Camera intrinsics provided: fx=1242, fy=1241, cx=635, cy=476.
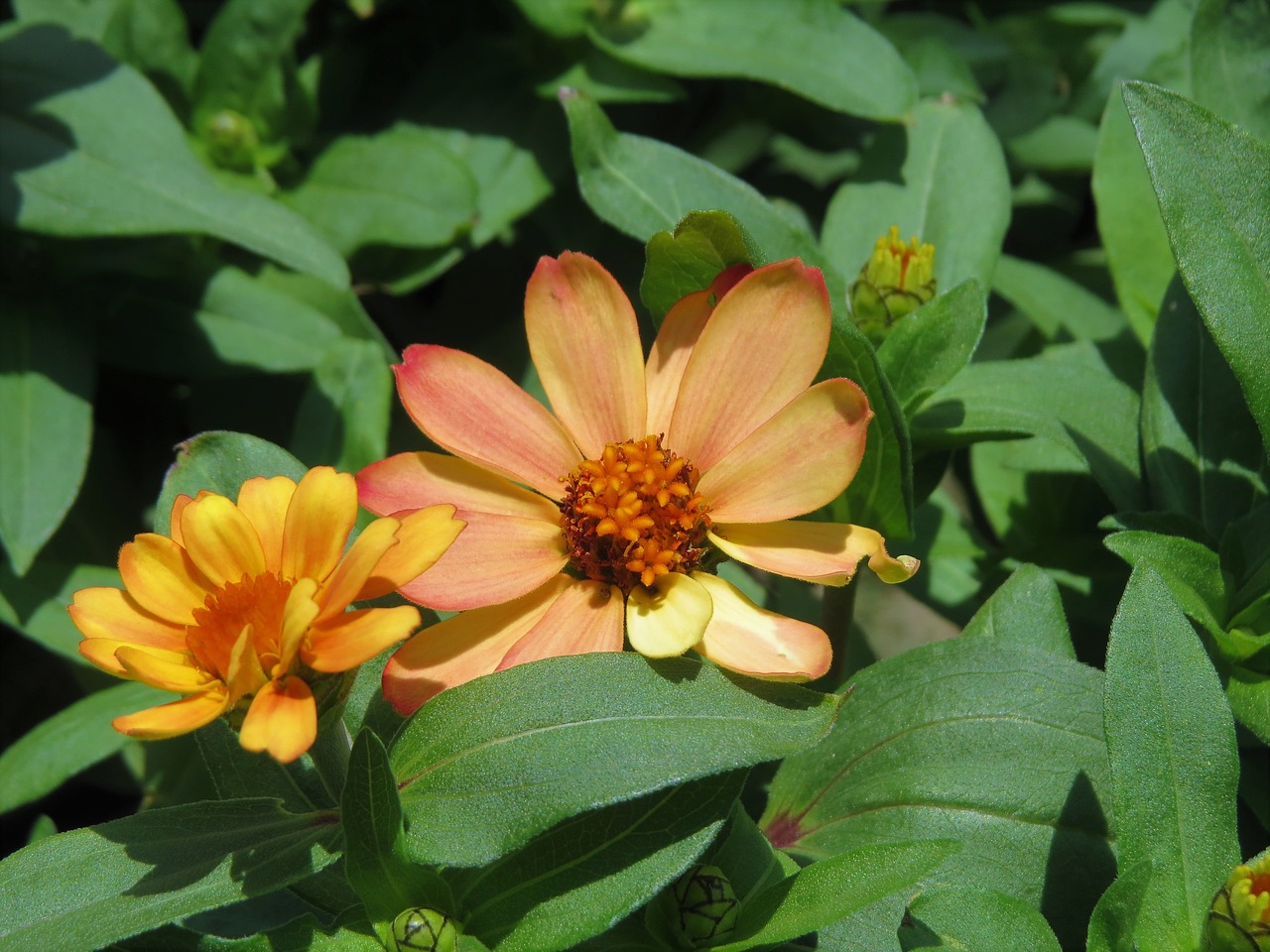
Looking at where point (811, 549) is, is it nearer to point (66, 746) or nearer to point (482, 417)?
point (482, 417)

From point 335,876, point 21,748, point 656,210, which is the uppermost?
point 656,210

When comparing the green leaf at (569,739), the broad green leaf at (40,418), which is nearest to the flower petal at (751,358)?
the green leaf at (569,739)

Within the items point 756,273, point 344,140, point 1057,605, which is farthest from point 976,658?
point 344,140

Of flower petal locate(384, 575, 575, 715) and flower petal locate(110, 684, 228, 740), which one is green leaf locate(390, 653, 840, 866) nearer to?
flower petal locate(384, 575, 575, 715)

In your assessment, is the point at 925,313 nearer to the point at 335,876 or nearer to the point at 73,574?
the point at 335,876

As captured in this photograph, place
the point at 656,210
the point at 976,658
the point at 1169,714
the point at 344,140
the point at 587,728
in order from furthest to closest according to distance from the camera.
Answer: the point at 344,140 < the point at 656,210 < the point at 976,658 < the point at 1169,714 < the point at 587,728

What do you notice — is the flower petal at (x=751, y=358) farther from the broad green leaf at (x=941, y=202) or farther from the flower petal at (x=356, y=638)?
the broad green leaf at (x=941, y=202)

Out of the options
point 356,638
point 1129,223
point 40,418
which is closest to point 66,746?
point 40,418
